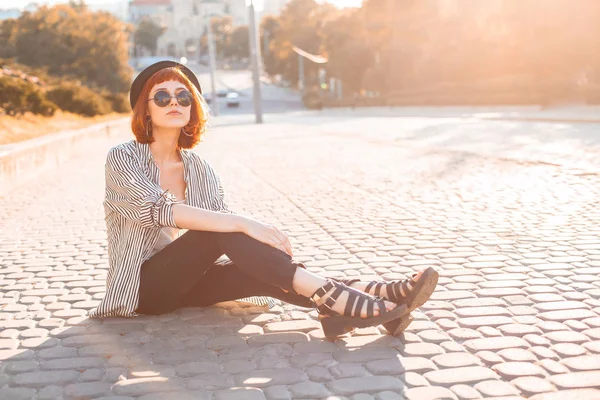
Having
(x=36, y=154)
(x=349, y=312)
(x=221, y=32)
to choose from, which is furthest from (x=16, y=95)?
(x=221, y=32)

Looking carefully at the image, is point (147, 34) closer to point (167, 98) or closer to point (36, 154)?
point (36, 154)

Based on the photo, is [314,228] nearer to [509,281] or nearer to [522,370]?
[509,281]

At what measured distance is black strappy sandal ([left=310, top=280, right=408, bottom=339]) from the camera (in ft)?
12.4

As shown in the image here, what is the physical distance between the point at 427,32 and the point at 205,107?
55275mm

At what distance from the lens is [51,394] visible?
3.35 meters

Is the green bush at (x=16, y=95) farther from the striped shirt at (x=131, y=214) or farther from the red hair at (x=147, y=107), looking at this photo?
the striped shirt at (x=131, y=214)

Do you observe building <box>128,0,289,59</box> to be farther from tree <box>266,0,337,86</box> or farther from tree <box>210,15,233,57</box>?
tree <box>266,0,337,86</box>

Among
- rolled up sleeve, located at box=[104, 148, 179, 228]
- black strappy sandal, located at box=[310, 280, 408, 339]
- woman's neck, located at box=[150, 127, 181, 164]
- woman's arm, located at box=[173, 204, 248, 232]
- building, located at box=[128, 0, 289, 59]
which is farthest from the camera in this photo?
building, located at box=[128, 0, 289, 59]

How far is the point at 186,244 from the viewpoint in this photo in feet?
13.4

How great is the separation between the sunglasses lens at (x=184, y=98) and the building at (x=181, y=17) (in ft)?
555

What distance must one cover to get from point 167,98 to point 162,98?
27mm

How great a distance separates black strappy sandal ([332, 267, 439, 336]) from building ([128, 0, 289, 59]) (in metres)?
170

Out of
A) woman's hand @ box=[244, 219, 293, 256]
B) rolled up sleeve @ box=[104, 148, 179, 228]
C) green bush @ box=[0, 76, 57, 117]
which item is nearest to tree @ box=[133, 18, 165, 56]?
green bush @ box=[0, 76, 57, 117]

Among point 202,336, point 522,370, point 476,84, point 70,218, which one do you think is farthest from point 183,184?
point 476,84
